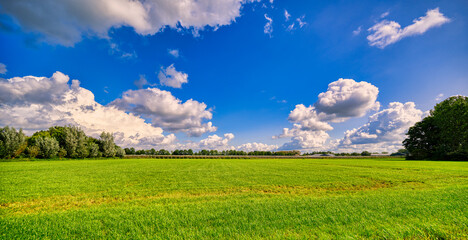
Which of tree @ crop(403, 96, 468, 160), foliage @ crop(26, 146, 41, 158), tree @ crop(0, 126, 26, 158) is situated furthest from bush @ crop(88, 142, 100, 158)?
tree @ crop(403, 96, 468, 160)

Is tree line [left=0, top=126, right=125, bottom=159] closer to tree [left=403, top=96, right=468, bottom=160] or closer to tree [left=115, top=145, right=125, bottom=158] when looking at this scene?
tree [left=115, top=145, right=125, bottom=158]

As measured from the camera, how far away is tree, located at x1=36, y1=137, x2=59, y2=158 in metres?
59.1

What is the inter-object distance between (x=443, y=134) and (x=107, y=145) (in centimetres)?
13927

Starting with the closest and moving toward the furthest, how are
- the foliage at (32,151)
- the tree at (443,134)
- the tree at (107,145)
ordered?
1. the tree at (443,134)
2. the foliage at (32,151)
3. the tree at (107,145)

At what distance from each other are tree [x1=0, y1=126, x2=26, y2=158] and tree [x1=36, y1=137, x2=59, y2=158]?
3.94m

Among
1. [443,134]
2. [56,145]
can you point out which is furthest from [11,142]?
[443,134]

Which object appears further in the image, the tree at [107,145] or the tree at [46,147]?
the tree at [107,145]

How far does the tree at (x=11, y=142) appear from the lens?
168 feet

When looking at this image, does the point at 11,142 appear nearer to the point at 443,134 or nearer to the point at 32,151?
the point at 32,151

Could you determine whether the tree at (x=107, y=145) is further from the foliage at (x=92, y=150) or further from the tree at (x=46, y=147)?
the tree at (x=46, y=147)

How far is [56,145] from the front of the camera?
6278 centimetres

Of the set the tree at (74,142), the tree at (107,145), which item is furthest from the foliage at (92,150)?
the tree at (107,145)

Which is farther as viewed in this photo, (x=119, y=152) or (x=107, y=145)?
(x=119, y=152)

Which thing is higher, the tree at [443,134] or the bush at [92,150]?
the tree at [443,134]
